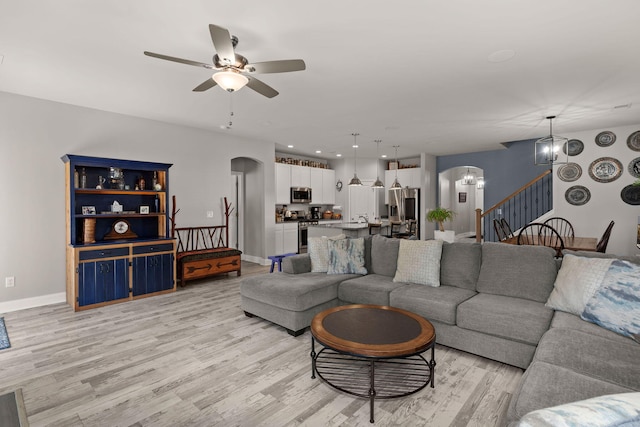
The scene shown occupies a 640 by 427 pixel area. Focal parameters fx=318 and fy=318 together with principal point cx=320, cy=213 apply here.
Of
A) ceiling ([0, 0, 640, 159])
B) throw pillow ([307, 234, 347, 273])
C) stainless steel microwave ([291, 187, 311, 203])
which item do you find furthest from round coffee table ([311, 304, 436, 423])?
stainless steel microwave ([291, 187, 311, 203])

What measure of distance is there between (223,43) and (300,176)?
6210 millimetres

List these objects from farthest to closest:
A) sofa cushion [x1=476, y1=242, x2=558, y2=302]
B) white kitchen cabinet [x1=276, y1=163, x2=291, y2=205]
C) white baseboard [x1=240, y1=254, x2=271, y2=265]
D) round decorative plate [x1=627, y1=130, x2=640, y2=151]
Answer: white kitchen cabinet [x1=276, y1=163, x2=291, y2=205] → white baseboard [x1=240, y1=254, x2=271, y2=265] → round decorative plate [x1=627, y1=130, x2=640, y2=151] → sofa cushion [x1=476, y1=242, x2=558, y2=302]

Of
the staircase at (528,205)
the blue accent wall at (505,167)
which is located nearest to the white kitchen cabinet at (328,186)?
the blue accent wall at (505,167)

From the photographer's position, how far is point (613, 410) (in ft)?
2.43

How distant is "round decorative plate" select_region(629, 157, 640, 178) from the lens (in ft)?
19.3

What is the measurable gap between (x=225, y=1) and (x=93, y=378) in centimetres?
305

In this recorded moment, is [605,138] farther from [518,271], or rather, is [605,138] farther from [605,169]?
[518,271]

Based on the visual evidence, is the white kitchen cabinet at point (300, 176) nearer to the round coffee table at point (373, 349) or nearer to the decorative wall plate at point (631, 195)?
the round coffee table at point (373, 349)

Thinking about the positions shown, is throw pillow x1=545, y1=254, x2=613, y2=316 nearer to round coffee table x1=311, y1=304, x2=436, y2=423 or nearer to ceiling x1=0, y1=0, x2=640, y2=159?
round coffee table x1=311, y1=304, x2=436, y2=423

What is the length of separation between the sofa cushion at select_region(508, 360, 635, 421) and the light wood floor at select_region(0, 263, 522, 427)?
611mm

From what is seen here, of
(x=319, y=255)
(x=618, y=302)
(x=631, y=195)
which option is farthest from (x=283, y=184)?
(x=631, y=195)

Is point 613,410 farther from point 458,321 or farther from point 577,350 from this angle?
point 458,321

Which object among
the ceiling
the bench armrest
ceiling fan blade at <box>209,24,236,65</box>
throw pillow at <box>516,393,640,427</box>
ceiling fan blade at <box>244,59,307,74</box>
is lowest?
the bench armrest

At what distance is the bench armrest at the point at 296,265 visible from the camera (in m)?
4.01
